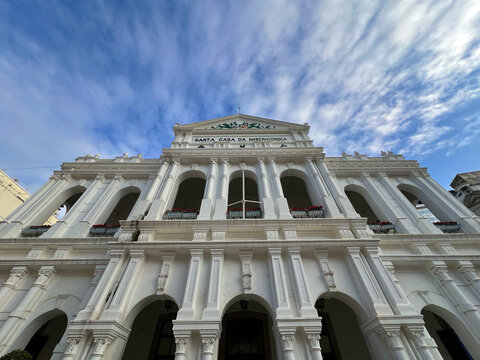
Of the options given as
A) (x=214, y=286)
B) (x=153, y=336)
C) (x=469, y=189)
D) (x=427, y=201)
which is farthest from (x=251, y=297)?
(x=469, y=189)

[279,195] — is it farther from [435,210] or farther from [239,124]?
[435,210]

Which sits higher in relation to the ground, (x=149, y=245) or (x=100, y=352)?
(x=149, y=245)

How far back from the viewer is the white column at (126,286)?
7.80 metres

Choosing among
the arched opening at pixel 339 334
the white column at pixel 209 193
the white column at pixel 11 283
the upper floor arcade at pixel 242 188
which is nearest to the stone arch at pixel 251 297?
the arched opening at pixel 339 334

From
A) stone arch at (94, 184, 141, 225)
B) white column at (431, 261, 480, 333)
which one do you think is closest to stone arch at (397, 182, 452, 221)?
white column at (431, 261, 480, 333)

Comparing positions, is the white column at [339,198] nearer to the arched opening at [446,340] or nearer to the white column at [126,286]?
the arched opening at [446,340]

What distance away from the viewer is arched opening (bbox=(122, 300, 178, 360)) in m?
10.6

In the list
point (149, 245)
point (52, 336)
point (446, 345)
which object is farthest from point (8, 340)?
point (446, 345)

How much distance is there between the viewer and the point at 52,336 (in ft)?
36.6

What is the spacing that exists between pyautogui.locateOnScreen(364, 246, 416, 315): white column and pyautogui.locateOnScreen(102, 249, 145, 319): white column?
1045cm

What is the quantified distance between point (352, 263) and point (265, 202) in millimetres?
5151

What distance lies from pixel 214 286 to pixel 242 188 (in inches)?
335

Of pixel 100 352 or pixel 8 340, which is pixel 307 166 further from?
pixel 8 340

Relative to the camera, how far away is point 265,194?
12648 mm
